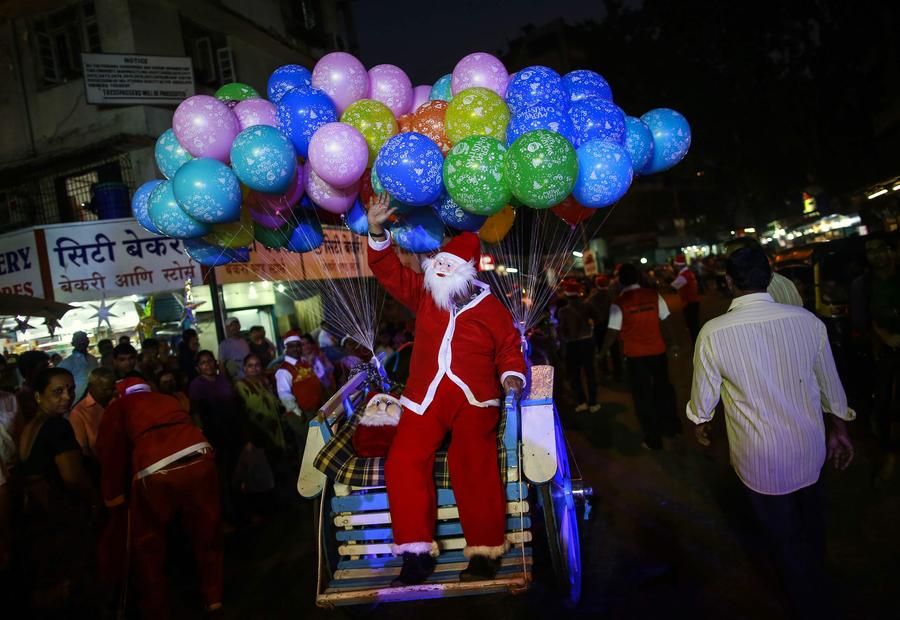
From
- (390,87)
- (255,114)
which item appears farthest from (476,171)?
(255,114)

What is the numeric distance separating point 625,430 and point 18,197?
13111 millimetres

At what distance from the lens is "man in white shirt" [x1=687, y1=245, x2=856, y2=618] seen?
94.0 inches

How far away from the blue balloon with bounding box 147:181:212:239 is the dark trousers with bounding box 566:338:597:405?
17.5 feet

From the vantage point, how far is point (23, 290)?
9.72m

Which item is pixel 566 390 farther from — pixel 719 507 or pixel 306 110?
pixel 306 110

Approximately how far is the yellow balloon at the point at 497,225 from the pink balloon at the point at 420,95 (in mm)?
964

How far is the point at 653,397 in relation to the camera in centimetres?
575

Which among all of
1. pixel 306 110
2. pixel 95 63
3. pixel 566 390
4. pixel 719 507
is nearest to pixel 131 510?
pixel 306 110

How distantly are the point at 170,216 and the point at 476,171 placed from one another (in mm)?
1976

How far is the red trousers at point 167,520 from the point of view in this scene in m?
3.42

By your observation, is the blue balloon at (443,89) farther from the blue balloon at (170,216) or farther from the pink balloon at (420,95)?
the blue balloon at (170,216)

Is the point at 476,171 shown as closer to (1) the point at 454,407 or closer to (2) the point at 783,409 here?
(1) the point at 454,407

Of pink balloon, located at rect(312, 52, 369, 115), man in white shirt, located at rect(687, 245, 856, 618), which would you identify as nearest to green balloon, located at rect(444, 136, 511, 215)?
pink balloon, located at rect(312, 52, 369, 115)

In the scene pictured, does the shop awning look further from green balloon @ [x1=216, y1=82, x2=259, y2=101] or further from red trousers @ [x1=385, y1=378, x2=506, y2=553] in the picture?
red trousers @ [x1=385, y1=378, x2=506, y2=553]
